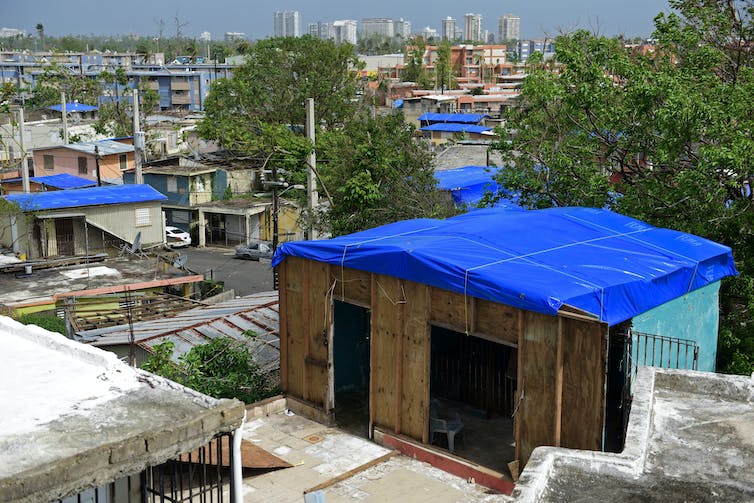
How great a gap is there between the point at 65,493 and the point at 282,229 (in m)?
33.7

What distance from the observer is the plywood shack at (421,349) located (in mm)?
9039

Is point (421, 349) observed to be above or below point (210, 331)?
above

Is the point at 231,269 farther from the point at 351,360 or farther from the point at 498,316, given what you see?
the point at 498,316

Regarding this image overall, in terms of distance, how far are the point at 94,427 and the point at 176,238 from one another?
3339 cm

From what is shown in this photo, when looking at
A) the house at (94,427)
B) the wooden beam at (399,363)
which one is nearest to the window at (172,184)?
the wooden beam at (399,363)

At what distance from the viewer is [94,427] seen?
5648mm

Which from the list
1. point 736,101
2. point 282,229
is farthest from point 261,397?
point 282,229

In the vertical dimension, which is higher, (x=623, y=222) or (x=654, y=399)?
(x=623, y=222)

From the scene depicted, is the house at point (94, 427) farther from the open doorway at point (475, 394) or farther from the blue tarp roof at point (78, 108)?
the blue tarp roof at point (78, 108)

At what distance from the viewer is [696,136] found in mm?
13320

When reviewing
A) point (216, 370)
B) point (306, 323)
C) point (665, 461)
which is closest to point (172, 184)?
point (216, 370)

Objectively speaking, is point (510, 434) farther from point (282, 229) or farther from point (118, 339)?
point (282, 229)

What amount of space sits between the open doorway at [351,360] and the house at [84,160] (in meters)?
33.4

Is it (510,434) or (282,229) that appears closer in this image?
(510,434)
